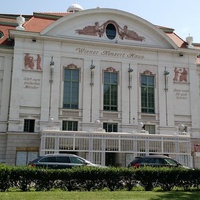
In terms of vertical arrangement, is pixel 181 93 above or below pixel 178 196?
above

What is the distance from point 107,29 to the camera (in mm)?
32594

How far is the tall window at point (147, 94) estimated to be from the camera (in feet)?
104

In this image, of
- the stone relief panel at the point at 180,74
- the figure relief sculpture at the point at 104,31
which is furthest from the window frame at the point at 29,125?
the stone relief panel at the point at 180,74

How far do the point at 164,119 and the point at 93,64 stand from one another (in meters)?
8.63

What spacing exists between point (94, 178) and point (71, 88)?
634 inches

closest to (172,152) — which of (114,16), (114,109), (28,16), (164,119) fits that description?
(164,119)

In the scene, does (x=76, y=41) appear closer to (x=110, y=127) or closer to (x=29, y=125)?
(x=110, y=127)

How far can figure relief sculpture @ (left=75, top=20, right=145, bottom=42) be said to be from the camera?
31.7 metres

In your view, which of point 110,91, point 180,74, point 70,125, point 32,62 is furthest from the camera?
point 180,74

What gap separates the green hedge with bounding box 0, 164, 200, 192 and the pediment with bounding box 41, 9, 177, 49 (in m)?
18.1

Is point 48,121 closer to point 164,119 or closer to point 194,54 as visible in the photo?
point 164,119

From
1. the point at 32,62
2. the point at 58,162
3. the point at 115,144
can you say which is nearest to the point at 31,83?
the point at 32,62

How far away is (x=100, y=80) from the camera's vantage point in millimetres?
31125

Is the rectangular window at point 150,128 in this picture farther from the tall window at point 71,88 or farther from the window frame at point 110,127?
the tall window at point 71,88
